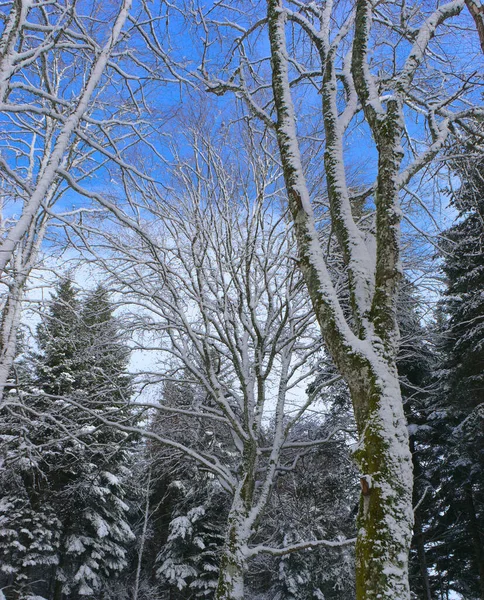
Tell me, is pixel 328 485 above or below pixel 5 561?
above

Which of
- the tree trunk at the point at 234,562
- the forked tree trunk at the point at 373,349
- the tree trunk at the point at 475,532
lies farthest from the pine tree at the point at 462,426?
the forked tree trunk at the point at 373,349

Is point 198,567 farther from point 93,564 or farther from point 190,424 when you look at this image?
point 190,424

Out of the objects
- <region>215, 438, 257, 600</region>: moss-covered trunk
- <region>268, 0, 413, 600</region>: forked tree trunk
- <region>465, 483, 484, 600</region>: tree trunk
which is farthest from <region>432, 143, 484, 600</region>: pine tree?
<region>268, 0, 413, 600</region>: forked tree trunk

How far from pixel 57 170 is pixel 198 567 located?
54.9 feet

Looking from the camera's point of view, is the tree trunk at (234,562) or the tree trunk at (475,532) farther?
the tree trunk at (475,532)

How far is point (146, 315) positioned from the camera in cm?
866

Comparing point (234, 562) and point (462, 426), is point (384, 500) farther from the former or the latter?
point (462, 426)

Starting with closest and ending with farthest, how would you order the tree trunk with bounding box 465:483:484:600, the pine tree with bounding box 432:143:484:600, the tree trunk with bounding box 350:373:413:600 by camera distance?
the tree trunk with bounding box 350:373:413:600, the pine tree with bounding box 432:143:484:600, the tree trunk with bounding box 465:483:484:600

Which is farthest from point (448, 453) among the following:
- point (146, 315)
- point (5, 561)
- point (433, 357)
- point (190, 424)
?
point (5, 561)

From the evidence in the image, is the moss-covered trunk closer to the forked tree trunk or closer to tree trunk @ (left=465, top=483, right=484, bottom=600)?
the forked tree trunk

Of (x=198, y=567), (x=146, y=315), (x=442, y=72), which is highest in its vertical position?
(x=442, y=72)

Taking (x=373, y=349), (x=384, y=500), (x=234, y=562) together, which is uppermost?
(x=373, y=349)

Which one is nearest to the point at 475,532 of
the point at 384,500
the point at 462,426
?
the point at 462,426

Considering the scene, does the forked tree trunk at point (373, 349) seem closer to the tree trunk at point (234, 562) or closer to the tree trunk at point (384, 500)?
the tree trunk at point (384, 500)
